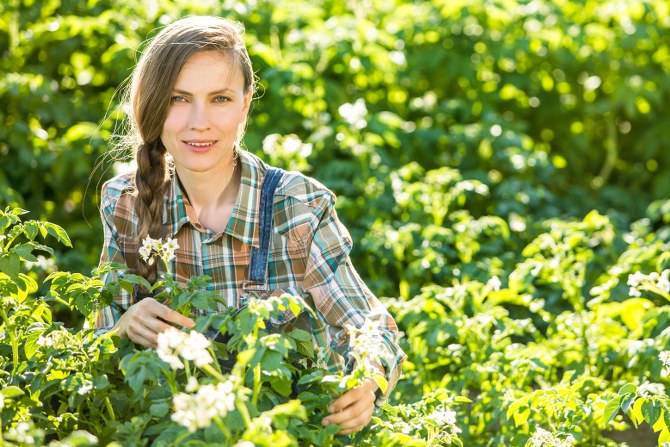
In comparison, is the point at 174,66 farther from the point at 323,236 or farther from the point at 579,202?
the point at 579,202

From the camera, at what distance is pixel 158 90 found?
7.63ft

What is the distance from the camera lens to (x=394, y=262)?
3.56 m

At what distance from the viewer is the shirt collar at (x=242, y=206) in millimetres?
2385

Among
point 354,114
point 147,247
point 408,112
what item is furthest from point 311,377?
point 408,112

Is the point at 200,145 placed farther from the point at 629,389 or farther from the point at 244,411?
the point at 629,389

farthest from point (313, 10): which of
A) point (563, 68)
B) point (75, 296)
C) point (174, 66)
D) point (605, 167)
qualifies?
point (75, 296)

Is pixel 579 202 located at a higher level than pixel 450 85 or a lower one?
lower

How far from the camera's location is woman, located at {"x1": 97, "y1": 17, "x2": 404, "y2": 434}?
2.33m

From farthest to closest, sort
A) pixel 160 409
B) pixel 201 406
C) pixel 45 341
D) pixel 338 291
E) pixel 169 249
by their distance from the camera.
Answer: pixel 338 291 → pixel 169 249 → pixel 45 341 → pixel 160 409 → pixel 201 406

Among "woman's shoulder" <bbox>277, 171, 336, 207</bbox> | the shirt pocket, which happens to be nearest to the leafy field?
the shirt pocket

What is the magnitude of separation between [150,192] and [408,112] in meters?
2.53

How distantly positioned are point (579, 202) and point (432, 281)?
135cm

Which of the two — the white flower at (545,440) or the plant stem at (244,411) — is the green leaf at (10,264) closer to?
the plant stem at (244,411)

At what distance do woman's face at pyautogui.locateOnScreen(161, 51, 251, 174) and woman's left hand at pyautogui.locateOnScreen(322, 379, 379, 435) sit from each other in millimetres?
722
